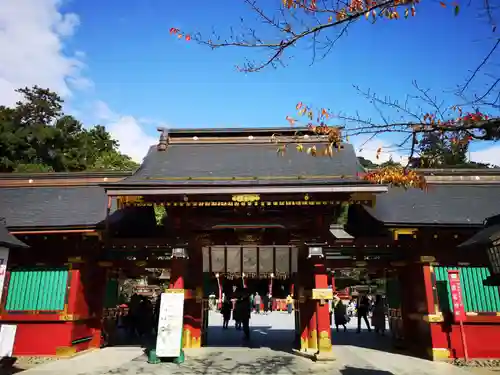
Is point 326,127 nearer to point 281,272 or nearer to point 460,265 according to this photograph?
point 281,272

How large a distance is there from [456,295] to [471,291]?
26.9 inches

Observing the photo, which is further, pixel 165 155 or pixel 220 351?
pixel 165 155

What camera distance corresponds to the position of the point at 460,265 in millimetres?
10609

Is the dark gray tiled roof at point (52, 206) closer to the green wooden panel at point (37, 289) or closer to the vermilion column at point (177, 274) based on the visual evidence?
the green wooden panel at point (37, 289)

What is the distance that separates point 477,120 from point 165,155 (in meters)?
10.4

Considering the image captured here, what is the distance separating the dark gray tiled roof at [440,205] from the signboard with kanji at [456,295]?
56.9 inches

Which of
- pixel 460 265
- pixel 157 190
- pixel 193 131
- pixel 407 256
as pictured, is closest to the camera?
pixel 157 190

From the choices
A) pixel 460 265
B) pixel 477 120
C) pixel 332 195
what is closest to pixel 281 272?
pixel 332 195

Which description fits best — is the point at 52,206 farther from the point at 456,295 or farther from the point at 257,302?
the point at 257,302

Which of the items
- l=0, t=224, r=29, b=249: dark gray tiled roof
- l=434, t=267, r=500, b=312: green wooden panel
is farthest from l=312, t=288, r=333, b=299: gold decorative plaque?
l=0, t=224, r=29, b=249: dark gray tiled roof

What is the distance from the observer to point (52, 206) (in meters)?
12.4

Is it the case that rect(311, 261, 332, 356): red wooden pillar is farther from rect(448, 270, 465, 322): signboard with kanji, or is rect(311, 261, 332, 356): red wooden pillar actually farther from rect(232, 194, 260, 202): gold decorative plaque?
rect(448, 270, 465, 322): signboard with kanji

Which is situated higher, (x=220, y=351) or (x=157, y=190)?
(x=157, y=190)

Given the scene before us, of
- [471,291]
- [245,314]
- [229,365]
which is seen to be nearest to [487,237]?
[471,291]
